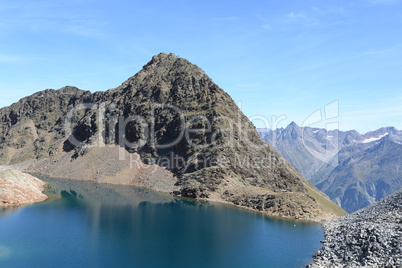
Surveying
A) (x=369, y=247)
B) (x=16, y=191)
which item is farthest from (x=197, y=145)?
(x=369, y=247)

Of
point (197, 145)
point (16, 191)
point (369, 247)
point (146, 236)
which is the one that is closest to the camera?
point (369, 247)

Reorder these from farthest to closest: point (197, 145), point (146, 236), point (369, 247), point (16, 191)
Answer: point (197, 145) < point (16, 191) < point (146, 236) < point (369, 247)

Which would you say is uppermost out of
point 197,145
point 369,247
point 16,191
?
point 197,145

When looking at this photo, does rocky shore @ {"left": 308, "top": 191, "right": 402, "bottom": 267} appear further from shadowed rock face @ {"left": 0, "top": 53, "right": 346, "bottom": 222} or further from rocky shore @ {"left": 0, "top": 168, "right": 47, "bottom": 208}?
rocky shore @ {"left": 0, "top": 168, "right": 47, "bottom": 208}

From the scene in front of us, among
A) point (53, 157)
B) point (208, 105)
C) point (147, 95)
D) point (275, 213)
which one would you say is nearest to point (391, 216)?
point (275, 213)

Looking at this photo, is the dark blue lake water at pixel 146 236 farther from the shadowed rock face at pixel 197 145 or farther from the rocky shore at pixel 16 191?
the shadowed rock face at pixel 197 145

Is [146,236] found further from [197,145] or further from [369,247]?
[197,145]
